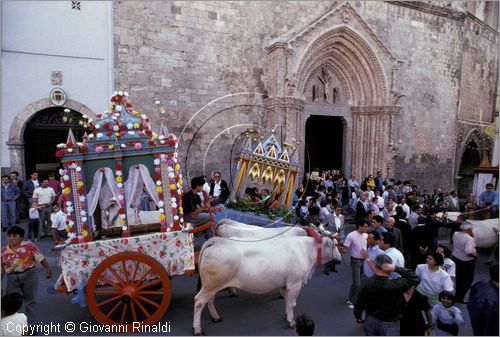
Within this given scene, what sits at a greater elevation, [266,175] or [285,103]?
[285,103]

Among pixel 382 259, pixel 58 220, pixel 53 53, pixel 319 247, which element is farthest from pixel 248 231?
pixel 53 53

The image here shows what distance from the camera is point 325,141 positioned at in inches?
747

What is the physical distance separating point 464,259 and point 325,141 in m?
12.7

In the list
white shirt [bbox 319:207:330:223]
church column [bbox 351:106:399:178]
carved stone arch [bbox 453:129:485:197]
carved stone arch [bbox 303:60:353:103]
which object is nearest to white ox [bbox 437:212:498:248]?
white shirt [bbox 319:207:330:223]

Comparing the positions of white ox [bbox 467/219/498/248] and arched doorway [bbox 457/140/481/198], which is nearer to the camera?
white ox [bbox 467/219/498/248]

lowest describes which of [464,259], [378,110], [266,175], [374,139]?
[464,259]

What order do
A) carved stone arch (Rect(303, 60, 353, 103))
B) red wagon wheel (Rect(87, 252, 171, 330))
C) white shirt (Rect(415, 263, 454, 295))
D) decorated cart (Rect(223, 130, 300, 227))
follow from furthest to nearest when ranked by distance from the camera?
1. carved stone arch (Rect(303, 60, 353, 103))
2. decorated cart (Rect(223, 130, 300, 227))
3. red wagon wheel (Rect(87, 252, 171, 330))
4. white shirt (Rect(415, 263, 454, 295))

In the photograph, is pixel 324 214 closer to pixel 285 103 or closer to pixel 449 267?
pixel 449 267

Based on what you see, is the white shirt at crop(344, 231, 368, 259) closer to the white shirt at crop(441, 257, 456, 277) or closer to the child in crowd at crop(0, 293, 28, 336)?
the white shirt at crop(441, 257, 456, 277)

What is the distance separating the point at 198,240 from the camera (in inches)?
370

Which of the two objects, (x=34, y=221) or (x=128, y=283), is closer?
(x=128, y=283)

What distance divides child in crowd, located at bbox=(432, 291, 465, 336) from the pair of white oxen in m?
1.98

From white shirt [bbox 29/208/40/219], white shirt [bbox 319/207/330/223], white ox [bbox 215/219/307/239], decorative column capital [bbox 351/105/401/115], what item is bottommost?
white shirt [bbox 29/208/40/219]

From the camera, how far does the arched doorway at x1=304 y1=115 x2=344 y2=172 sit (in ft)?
58.6
